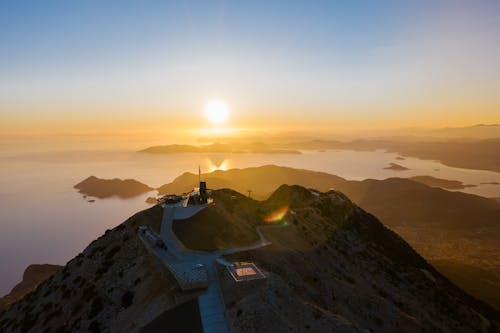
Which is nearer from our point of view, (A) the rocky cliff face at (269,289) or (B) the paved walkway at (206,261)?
(B) the paved walkway at (206,261)

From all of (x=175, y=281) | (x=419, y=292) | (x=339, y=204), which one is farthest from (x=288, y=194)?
(x=175, y=281)

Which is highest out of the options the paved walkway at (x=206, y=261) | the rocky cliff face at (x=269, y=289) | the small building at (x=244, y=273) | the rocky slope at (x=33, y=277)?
the small building at (x=244, y=273)

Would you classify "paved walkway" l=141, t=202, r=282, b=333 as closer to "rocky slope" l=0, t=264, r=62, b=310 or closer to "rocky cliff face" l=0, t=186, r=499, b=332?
"rocky cliff face" l=0, t=186, r=499, b=332

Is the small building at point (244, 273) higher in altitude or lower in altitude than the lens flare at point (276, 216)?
higher

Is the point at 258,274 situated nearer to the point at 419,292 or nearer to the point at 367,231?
the point at 419,292

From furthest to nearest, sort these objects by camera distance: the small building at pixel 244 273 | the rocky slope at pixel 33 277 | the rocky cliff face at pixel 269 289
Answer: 1. the rocky slope at pixel 33 277
2. the small building at pixel 244 273
3. the rocky cliff face at pixel 269 289

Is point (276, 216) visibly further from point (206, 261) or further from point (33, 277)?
point (33, 277)

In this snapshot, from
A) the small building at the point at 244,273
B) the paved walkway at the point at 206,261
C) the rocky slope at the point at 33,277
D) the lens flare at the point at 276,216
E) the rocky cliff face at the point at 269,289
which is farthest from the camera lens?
the rocky slope at the point at 33,277

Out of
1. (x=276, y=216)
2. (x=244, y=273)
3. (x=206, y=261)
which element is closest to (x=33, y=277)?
(x=276, y=216)

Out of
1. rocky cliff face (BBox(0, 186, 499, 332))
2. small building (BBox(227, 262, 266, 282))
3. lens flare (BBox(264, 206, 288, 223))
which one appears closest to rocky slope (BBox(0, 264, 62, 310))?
rocky cliff face (BBox(0, 186, 499, 332))

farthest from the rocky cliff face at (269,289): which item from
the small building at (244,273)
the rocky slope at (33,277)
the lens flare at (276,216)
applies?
the rocky slope at (33,277)

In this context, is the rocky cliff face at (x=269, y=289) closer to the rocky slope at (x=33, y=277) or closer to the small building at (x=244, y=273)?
the small building at (x=244, y=273)
